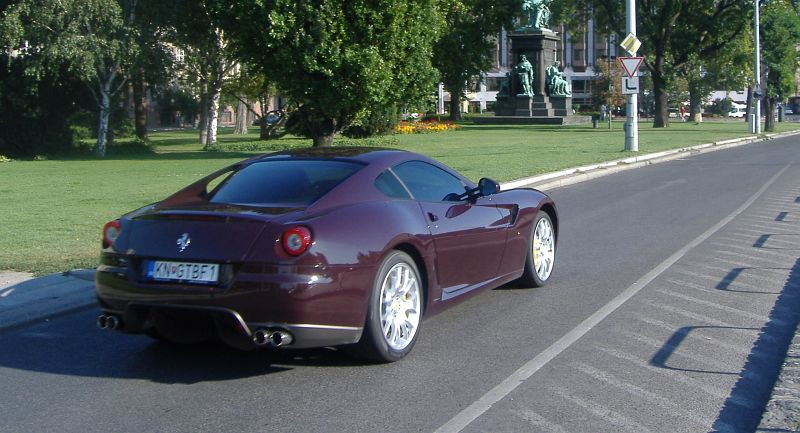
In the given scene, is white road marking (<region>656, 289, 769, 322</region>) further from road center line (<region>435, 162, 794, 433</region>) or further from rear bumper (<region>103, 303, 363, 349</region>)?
rear bumper (<region>103, 303, 363, 349</region>)

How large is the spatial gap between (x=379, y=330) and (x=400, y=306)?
33 centimetres

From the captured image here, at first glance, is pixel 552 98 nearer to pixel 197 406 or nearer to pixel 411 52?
pixel 411 52

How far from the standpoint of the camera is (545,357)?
668 centimetres

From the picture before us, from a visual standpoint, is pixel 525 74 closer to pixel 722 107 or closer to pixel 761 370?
pixel 722 107

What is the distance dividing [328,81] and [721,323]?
20.2 metres

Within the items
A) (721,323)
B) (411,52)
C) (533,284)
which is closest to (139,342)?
(533,284)

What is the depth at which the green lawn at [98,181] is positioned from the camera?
11359 millimetres

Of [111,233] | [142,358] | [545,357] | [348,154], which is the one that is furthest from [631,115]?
[111,233]

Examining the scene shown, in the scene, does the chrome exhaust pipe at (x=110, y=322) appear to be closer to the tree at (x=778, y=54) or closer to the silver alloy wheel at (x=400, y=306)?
the silver alloy wheel at (x=400, y=306)

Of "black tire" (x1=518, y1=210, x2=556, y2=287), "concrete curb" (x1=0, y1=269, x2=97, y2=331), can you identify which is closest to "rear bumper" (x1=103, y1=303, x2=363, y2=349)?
"concrete curb" (x1=0, y1=269, x2=97, y2=331)

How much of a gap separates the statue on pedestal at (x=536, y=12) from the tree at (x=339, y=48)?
36.4 meters

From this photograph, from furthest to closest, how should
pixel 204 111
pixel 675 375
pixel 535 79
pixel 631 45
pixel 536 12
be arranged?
pixel 535 79 → pixel 536 12 → pixel 204 111 → pixel 631 45 → pixel 675 375

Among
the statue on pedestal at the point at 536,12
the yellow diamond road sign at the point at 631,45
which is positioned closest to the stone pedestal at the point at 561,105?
the statue on pedestal at the point at 536,12

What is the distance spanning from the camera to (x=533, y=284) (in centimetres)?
902
